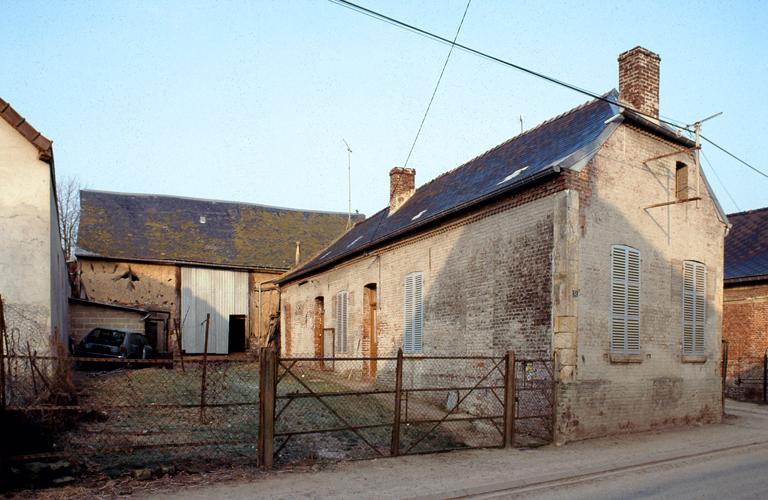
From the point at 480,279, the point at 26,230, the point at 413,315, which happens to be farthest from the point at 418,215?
the point at 26,230

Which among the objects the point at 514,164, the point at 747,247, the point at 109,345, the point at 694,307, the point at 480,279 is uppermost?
the point at 514,164

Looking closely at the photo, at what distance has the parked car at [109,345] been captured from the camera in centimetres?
1941

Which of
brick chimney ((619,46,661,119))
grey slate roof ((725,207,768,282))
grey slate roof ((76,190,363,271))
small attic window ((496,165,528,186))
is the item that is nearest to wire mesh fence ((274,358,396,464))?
small attic window ((496,165,528,186))

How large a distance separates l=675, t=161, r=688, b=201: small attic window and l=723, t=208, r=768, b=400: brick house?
7.04 meters

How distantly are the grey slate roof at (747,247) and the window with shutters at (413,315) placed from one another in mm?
10393

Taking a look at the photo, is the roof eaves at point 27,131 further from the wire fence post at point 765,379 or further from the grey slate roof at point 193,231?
the wire fence post at point 765,379

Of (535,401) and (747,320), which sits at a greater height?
(747,320)

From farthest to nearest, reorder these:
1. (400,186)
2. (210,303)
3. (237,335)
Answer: (237,335) < (210,303) < (400,186)

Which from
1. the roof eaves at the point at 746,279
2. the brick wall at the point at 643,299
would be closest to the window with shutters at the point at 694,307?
the brick wall at the point at 643,299

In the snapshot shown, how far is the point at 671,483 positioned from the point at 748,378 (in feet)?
43.6

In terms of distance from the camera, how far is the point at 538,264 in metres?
11.4

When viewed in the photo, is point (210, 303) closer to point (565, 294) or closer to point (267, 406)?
point (565, 294)

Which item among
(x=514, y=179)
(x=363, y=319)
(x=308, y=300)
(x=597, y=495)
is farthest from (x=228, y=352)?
(x=597, y=495)

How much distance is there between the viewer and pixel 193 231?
1284 inches
